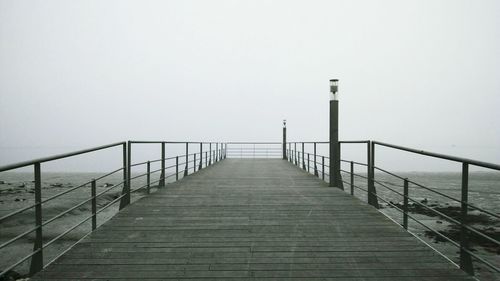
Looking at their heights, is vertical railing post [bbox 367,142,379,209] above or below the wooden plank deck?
above

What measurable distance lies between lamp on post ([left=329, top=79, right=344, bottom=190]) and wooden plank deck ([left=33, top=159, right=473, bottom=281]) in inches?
70.3

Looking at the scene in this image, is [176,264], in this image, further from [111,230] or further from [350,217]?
[350,217]

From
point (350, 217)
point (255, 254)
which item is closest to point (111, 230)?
point (255, 254)

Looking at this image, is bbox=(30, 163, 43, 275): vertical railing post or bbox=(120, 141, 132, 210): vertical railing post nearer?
bbox=(30, 163, 43, 275): vertical railing post

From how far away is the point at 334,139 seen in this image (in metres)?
7.84

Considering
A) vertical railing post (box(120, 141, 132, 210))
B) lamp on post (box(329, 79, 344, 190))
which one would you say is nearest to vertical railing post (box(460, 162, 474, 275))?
lamp on post (box(329, 79, 344, 190))

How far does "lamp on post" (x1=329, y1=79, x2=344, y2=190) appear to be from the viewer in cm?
783

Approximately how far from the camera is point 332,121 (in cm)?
787

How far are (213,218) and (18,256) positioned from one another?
8.90 m

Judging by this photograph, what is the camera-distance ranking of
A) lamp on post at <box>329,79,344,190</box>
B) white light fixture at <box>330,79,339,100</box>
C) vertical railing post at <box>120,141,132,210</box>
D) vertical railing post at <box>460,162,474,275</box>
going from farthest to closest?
1. white light fixture at <box>330,79,339,100</box>
2. lamp on post at <box>329,79,344,190</box>
3. vertical railing post at <box>120,141,132,210</box>
4. vertical railing post at <box>460,162,474,275</box>

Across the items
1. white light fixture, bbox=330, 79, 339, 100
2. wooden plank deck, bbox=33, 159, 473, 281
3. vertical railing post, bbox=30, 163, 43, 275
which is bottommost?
wooden plank deck, bbox=33, 159, 473, 281

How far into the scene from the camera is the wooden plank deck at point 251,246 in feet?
10.7

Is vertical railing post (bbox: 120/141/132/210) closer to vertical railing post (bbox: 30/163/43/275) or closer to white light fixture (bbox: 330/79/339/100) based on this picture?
vertical railing post (bbox: 30/163/43/275)

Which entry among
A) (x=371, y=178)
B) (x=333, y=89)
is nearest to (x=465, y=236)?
(x=371, y=178)
